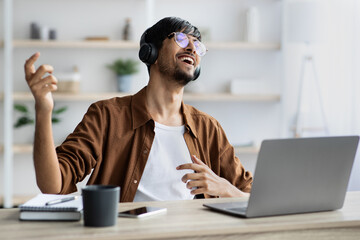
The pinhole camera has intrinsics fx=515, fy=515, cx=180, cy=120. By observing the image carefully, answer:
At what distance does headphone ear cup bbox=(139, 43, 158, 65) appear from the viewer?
6.90 ft

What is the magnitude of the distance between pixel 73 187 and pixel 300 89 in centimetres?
300

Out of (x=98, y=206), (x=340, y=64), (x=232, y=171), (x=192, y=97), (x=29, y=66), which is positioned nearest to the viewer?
(x=98, y=206)

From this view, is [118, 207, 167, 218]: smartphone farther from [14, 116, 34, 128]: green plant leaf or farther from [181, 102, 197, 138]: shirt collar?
[14, 116, 34, 128]: green plant leaf

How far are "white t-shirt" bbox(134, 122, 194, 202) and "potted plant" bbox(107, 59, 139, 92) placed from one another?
8.18 ft

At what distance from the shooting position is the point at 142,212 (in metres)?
1.35

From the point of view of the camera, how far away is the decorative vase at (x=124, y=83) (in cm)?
448

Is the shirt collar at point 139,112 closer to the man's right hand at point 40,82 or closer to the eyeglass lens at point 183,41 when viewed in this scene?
the eyeglass lens at point 183,41

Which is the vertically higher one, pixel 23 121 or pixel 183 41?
pixel 183 41

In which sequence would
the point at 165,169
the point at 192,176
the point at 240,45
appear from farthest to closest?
the point at 240,45, the point at 165,169, the point at 192,176

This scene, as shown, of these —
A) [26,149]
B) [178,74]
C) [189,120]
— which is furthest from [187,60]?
[26,149]

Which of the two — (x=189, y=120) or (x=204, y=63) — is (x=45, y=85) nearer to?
(x=189, y=120)

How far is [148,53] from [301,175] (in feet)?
3.19

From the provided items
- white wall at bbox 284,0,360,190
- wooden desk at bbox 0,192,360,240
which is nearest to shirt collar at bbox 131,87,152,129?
wooden desk at bbox 0,192,360,240

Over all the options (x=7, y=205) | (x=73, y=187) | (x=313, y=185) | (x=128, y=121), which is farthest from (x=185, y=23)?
(x=7, y=205)
